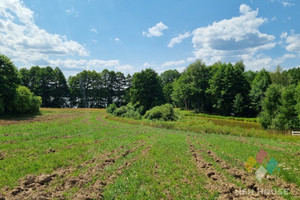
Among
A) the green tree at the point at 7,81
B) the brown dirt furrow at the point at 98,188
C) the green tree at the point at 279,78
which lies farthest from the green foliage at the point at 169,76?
the brown dirt furrow at the point at 98,188

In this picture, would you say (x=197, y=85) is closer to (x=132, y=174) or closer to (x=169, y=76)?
(x=169, y=76)

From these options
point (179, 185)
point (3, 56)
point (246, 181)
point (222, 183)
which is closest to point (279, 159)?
A: point (246, 181)

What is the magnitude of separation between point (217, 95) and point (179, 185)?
54103 millimetres

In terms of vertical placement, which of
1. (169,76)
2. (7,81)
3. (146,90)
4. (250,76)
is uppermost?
(169,76)

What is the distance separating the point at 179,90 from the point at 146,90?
18819mm

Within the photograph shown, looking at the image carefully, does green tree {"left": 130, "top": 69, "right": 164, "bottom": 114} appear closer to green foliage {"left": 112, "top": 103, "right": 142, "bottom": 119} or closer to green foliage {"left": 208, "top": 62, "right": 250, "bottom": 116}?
green foliage {"left": 112, "top": 103, "right": 142, "bottom": 119}

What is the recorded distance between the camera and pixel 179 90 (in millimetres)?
65938

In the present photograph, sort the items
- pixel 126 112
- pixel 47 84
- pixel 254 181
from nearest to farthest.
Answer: pixel 254 181 < pixel 126 112 < pixel 47 84

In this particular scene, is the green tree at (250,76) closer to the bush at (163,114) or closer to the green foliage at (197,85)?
the green foliage at (197,85)

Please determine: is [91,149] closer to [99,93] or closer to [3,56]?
[3,56]

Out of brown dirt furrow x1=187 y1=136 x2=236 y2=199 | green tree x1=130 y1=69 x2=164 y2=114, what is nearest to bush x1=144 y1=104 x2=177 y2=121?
green tree x1=130 y1=69 x2=164 y2=114

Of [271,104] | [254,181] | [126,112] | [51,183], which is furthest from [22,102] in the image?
[271,104]

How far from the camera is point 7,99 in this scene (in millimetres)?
31406

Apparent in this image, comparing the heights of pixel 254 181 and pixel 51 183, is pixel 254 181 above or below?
below
